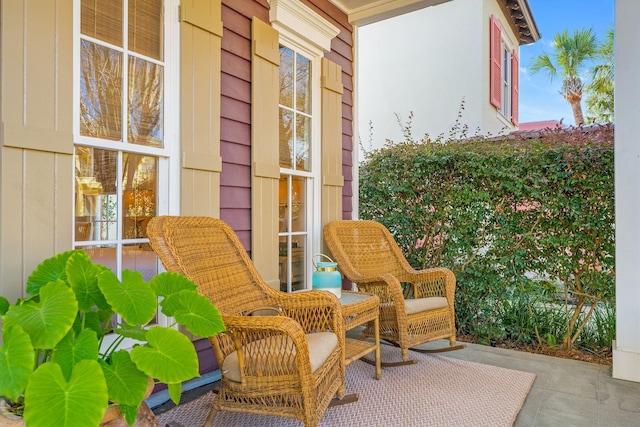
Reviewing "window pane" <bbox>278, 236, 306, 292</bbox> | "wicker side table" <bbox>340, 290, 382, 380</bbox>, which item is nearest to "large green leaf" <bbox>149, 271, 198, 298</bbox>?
"wicker side table" <bbox>340, 290, 382, 380</bbox>

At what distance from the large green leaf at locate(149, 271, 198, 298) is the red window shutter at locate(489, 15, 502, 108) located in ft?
20.8

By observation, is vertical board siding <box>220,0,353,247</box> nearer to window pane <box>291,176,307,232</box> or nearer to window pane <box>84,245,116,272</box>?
window pane <box>291,176,307,232</box>

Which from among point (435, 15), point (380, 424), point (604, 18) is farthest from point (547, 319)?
point (604, 18)

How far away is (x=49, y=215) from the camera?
1.84m

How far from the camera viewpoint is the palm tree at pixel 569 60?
1067 centimetres

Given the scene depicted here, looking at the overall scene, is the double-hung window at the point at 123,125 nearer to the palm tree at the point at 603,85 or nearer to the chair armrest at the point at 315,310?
the chair armrest at the point at 315,310

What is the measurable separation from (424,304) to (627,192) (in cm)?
146

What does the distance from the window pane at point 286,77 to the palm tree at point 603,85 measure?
1000 centimetres

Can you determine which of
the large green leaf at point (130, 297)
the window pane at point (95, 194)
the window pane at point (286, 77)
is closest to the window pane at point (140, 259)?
the window pane at point (95, 194)

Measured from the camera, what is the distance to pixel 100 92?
2.07m

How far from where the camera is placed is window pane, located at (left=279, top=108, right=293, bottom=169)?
127 inches

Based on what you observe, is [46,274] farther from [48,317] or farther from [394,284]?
[394,284]

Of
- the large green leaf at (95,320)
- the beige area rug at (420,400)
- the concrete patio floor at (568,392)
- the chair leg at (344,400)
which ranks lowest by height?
the concrete patio floor at (568,392)

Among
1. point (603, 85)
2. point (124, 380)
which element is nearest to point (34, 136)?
point (124, 380)
